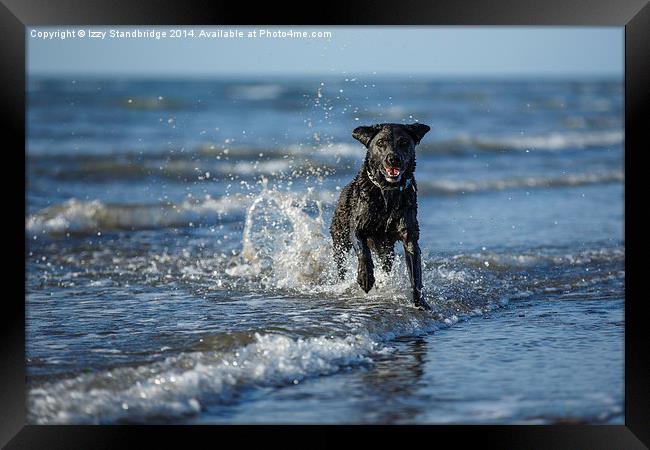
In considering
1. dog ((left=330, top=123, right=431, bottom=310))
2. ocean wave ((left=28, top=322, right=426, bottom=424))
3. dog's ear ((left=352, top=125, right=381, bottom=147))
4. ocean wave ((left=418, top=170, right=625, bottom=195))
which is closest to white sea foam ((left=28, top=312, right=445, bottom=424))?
ocean wave ((left=28, top=322, right=426, bottom=424))

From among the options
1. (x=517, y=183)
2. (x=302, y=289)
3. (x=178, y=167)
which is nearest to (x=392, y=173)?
(x=302, y=289)

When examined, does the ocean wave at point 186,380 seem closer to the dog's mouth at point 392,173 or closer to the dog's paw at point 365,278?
the dog's paw at point 365,278

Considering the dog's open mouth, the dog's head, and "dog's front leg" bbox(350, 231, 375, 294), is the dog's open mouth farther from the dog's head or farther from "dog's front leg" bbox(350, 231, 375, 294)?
"dog's front leg" bbox(350, 231, 375, 294)

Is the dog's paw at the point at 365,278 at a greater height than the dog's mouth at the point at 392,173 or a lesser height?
lesser

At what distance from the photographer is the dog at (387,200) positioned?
291 inches

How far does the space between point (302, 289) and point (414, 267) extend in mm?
1261

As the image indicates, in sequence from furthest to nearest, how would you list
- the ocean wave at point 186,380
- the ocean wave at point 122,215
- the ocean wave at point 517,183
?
the ocean wave at point 517,183, the ocean wave at point 122,215, the ocean wave at point 186,380

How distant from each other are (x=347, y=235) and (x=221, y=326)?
1868 millimetres

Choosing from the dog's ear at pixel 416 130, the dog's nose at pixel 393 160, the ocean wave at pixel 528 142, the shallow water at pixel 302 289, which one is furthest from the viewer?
the ocean wave at pixel 528 142

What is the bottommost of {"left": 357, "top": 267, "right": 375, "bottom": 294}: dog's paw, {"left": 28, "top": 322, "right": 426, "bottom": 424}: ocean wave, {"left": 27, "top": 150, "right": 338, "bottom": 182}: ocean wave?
{"left": 28, "top": 322, "right": 426, "bottom": 424}: ocean wave

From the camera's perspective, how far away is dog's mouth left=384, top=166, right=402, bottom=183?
7312mm

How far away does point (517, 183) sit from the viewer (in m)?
16.2
